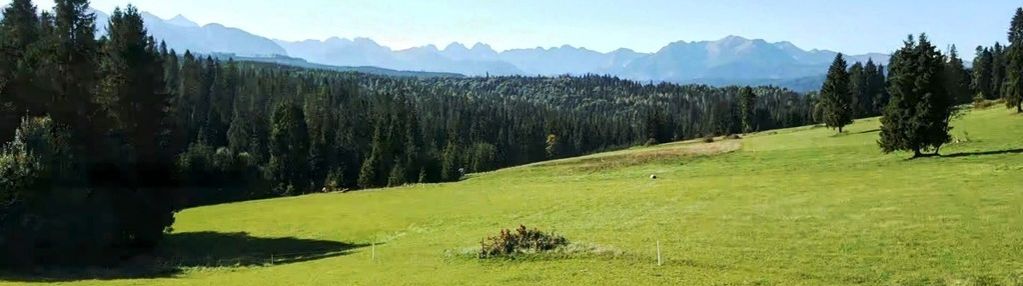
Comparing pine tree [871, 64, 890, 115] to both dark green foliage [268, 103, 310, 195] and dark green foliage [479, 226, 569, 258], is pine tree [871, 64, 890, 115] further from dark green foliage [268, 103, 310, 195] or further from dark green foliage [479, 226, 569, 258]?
dark green foliage [479, 226, 569, 258]

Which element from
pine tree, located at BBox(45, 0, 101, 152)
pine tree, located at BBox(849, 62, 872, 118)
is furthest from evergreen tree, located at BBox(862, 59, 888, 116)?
pine tree, located at BBox(45, 0, 101, 152)

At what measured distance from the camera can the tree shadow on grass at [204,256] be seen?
41906 mm

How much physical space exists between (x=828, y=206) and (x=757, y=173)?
24.8m

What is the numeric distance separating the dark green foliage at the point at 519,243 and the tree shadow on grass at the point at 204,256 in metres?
12.4

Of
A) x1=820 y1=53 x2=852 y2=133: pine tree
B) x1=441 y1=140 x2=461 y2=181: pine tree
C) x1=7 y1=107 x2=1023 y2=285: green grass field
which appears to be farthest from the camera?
x1=441 y1=140 x2=461 y2=181: pine tree

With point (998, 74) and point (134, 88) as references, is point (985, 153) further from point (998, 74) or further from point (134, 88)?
point (998, 74)

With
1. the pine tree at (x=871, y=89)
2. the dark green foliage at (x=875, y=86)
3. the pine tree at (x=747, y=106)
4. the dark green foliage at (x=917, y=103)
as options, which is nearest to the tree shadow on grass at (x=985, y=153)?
the dark green foliage at (x=917, y=103)

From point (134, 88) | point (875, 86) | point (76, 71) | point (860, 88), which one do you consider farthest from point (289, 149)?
point (875, 86)

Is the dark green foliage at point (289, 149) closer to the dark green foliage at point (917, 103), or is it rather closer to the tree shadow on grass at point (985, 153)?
the dark green foliage at point (917, 103)

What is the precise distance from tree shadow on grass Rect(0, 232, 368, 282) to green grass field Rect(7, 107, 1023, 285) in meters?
0.29

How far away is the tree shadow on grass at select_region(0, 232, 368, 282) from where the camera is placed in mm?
41906

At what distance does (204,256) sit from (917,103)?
189 ft

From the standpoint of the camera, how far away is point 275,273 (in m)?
38.6

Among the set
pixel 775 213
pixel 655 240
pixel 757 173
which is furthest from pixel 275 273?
pixel 757 173
